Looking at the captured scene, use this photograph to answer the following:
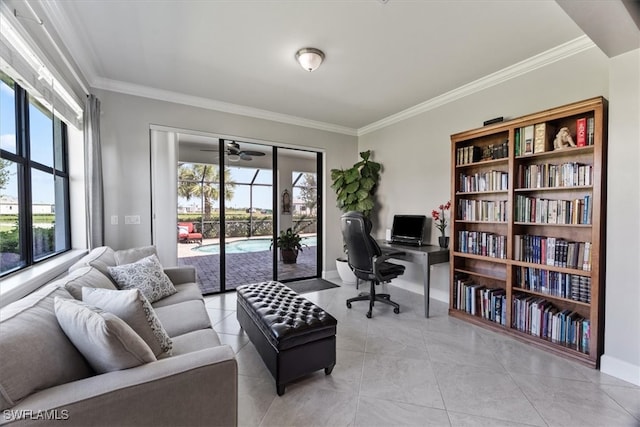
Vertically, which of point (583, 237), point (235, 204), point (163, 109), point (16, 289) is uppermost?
point (163, 109)

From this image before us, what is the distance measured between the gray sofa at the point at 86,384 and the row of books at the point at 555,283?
8.90 ft

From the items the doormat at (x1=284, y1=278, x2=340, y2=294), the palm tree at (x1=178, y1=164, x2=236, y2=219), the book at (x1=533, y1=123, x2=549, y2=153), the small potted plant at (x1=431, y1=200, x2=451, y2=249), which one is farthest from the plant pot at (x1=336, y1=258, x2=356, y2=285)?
the book at (x1=533, y1=123, x2=549, y2=153)

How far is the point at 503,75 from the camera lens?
9.62 feet

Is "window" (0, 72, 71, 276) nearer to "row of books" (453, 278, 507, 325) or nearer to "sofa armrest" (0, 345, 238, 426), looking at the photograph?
"sofa armrest" (0, 345, 238, 426)

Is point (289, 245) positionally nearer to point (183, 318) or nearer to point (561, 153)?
point (183, 318)

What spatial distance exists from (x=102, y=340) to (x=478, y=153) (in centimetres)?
349

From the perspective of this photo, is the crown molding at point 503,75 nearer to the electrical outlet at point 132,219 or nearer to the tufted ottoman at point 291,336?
the tufted ottoman at point 291,336

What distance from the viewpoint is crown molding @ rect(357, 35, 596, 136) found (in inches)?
95.1

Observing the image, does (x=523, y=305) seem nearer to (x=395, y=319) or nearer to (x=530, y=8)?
(x=395, y=319)

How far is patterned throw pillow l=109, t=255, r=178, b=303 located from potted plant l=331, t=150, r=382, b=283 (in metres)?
2.68

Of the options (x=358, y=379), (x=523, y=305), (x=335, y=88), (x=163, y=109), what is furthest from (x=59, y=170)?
(x=523, y=305)

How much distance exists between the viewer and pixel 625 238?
6.42 ft

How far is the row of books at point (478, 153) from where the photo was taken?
2.88m

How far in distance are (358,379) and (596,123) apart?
103 inches
